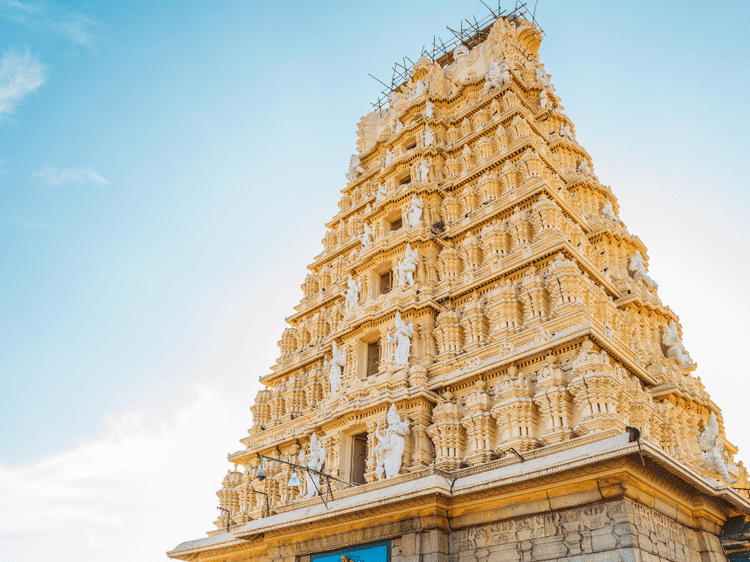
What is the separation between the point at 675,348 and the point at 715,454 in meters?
3.79

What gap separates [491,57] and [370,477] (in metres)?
18.4

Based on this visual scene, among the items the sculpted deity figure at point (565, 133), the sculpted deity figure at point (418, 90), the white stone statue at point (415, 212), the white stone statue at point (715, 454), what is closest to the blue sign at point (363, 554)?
the white stone statue at point (715, 454)

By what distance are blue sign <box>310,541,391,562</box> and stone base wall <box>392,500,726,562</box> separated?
24 cm

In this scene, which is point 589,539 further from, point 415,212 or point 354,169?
point 354,169

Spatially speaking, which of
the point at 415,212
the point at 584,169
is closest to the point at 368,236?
the point at 415,212

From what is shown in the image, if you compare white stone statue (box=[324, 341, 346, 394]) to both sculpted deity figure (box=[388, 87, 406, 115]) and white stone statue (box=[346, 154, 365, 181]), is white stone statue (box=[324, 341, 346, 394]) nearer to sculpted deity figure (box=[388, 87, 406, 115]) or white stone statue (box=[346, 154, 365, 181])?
white stone statue (box=[346, 154, 365, 181])

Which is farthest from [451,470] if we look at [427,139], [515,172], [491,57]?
[491,57]

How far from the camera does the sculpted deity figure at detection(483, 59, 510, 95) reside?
23.8 meters

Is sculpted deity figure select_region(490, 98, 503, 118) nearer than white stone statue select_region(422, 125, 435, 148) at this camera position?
Yes

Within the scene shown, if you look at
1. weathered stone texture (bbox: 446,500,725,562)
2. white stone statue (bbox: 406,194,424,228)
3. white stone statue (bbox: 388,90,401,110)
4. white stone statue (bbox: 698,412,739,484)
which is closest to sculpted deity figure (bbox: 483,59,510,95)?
white stone statue (bbox: 388,90,401,110)

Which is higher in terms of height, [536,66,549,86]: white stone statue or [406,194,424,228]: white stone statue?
[536,66,549,86]: white stone statue

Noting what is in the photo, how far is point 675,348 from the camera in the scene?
1939cm

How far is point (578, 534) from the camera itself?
11.6m

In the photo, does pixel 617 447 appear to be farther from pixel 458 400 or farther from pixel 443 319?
pixel 443 319
